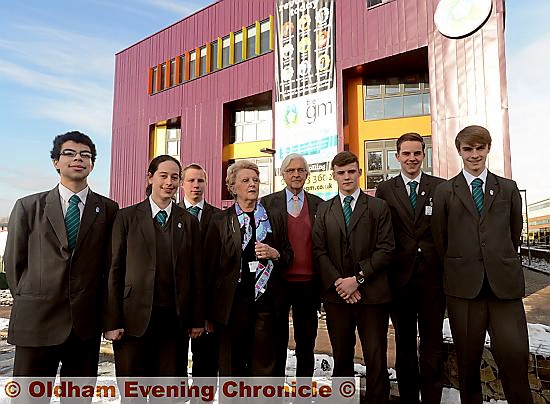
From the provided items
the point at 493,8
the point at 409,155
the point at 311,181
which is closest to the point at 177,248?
the point at 409,155

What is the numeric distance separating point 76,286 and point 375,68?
1340 cm

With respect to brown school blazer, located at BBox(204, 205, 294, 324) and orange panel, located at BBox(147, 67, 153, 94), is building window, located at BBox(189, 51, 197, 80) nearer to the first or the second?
orange panel, located at BBox(147, 67, 153, 94)

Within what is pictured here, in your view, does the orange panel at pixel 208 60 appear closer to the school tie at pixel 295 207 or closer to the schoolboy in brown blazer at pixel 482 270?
the school tie at pixel 295 207

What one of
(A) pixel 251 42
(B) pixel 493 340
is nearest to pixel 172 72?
(A) pixel 251 42

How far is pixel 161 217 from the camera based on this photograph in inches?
117

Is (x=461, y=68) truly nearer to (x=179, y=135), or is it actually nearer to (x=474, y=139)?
(x=474, y=139)

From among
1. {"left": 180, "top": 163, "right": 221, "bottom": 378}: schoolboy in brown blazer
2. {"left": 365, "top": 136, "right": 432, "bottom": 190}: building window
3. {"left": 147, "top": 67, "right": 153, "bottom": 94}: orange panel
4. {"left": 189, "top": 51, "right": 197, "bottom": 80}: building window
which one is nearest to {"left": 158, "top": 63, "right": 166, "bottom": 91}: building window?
{"left": 147, "top": 67, "right": 153, "bottom": 94}: orange panel

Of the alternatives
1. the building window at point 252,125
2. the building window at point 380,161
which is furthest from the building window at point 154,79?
the building window at point 380,161

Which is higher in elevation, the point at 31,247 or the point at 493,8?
the point at 493,8

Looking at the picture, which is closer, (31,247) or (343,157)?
(31,247)

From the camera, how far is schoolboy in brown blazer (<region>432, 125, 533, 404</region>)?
261cm

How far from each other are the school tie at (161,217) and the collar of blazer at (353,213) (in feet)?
4.20

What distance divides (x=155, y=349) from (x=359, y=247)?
5.46 feet

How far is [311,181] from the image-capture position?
47.1ft
